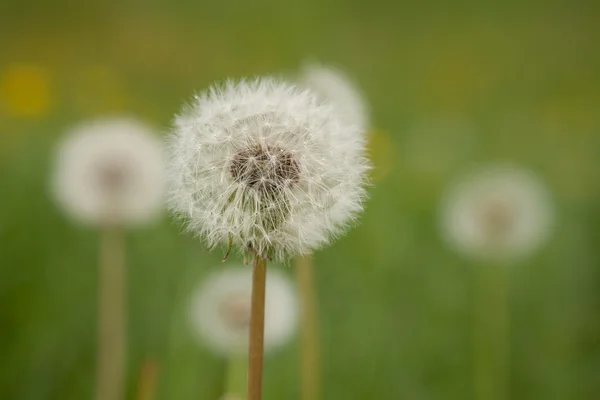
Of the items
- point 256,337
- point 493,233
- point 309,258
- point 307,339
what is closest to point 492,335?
point 493,233

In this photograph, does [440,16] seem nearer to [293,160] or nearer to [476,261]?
[476,261]

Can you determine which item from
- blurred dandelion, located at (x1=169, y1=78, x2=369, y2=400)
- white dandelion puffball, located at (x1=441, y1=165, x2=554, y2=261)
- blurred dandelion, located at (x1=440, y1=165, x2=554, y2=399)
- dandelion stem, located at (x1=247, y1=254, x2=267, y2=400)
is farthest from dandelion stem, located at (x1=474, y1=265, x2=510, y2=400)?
dandelion stem, located at (x1=247, y1=254, x2=267, y2=400)

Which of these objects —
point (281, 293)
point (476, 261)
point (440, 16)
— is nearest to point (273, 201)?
point (281, 293)

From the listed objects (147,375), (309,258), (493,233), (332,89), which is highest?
(332,89)

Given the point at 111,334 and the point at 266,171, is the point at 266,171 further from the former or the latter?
the point at 111,334

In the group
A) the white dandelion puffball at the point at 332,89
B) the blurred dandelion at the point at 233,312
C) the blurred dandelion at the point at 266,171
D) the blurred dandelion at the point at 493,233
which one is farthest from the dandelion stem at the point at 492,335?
the blurred dandelion at the point at 266,171

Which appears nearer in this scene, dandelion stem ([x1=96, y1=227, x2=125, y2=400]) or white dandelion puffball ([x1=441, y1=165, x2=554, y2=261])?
dandelion stem ([x1=96, y1=227, x2=125, y2=400])

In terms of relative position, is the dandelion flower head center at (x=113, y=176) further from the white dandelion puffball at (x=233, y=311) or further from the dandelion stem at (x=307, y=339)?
the dandelion stem at (x=307, y=339)

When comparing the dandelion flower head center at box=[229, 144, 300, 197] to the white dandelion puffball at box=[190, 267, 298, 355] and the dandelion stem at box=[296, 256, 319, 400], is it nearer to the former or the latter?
the dandelion stem at box=[296, 256, 319, 400]
